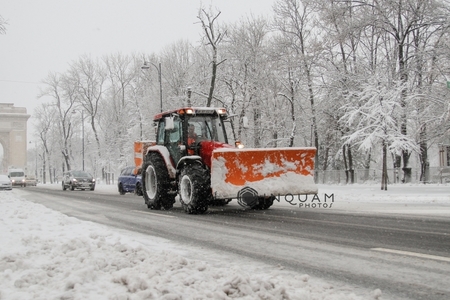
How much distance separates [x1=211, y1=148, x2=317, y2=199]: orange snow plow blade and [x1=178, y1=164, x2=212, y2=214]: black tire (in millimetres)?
480

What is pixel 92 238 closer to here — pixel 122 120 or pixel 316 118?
pixel 316 118

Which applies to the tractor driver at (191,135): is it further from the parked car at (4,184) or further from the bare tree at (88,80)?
the bare tree at (88,80)

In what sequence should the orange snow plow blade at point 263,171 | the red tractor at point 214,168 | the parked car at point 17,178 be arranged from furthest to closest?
the parked car at point 17,178, the red tractor at point 214,168, the orange snow plow blade at point 263,171

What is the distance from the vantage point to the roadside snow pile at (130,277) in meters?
3.77

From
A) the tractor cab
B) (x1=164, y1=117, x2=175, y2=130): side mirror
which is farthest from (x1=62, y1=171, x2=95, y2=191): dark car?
(x1=164, y1=117, x2=175, y2=130): side mirror

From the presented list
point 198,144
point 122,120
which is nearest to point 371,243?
point 198,144

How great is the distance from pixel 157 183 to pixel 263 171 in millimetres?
3428

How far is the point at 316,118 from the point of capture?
113 ft

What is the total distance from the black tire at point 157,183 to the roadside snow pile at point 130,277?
6.63 m

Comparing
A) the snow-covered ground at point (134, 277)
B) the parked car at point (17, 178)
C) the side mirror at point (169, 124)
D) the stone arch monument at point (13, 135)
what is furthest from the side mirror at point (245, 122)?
the stone arch monument at point (13, 135)

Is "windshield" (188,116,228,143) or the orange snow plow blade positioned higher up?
"windshield" (188,116,228,143)

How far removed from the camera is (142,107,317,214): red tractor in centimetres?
1061

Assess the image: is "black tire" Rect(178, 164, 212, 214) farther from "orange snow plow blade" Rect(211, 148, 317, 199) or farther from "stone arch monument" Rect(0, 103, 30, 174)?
"stone arch monument" Rect(0, 103, 30, 174)

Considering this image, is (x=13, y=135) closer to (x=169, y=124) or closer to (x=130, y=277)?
(x=169, y=124)
